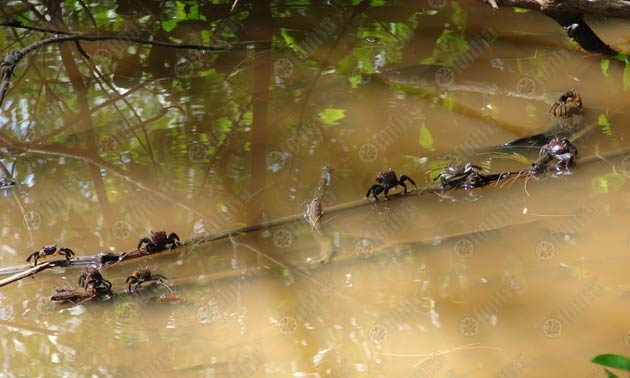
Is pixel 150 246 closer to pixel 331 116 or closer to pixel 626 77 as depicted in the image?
pixel 331 116

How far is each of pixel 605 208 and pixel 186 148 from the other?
2717mm

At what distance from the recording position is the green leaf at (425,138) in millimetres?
5008

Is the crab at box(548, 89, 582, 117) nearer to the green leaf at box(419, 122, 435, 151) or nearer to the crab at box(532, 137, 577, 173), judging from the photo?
the crab at box(532, 137, 577, 173)

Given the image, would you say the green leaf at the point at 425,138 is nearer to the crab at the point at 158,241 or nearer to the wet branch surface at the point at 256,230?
the wet branch surface at the point at 256,230

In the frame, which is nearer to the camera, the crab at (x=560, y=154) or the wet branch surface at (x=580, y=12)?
the crab at (x=560, y=154)

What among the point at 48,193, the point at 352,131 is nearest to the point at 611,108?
the point at 352,131

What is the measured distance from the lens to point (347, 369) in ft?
10.7

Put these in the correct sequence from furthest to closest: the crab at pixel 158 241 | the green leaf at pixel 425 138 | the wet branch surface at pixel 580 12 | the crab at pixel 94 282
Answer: the wet branch surface at pixel 580 12, the green leaf at pixel 425 138, the crab at pixel 158 241, the crab at pixel 94 282

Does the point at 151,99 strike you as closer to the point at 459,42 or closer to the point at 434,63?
the point at 434,63

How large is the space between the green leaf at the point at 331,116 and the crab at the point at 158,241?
1667 mm

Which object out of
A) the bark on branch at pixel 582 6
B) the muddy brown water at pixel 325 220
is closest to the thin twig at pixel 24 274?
the muddy brown water at pixel 325 220

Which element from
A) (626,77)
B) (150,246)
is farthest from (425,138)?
(150,246)

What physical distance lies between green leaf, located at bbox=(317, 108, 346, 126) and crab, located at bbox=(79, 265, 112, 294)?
83.0 inches

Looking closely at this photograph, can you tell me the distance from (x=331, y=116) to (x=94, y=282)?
2.29 metres
